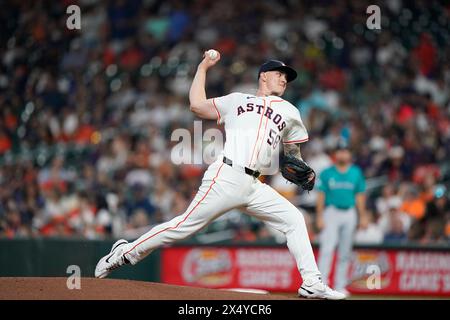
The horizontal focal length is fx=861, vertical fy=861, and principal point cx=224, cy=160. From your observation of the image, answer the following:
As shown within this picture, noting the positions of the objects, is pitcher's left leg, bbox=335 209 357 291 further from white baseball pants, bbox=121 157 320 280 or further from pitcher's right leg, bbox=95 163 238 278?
pitcher's right leg, bbox=95 163 238 278

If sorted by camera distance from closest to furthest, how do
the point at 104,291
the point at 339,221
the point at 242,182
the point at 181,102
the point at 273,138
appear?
the point at 104,291 → the point at 242,182 → the point at 273,138 → the point at 339,221 → the point at 181,102

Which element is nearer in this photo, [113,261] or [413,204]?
[113,261]

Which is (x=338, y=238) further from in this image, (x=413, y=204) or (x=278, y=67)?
(x=278, y=67)

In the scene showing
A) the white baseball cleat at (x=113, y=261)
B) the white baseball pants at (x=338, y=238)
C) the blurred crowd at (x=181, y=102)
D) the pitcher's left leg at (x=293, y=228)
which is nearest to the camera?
the pitcher's left leg at (x=293, y=228)

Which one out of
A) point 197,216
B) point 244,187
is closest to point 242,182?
point 244,187

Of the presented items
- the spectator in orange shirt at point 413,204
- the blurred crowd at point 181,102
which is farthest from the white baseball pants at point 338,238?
the spectator in orange shirt at point 413,204

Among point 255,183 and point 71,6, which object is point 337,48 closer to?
point 71,6

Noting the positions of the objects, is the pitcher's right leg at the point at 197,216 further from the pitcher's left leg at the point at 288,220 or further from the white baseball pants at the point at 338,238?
the white baseball pants at the point at 338,238
